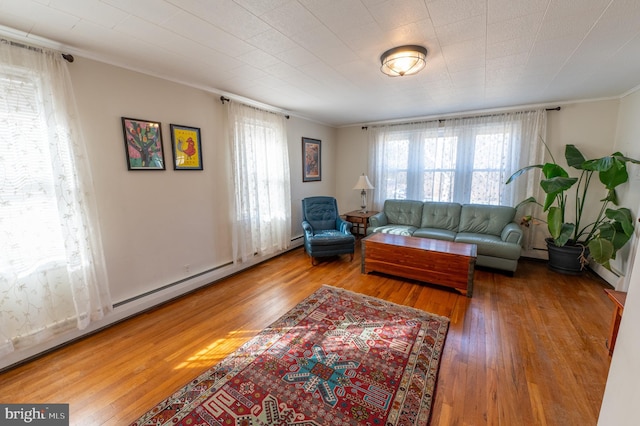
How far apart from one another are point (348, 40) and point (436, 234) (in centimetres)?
293

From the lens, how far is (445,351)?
1.95m

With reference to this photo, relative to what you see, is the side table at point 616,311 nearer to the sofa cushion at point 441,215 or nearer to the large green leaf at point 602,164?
the large green leaf at point 602,164

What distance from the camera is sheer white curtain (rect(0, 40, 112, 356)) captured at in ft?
5.61

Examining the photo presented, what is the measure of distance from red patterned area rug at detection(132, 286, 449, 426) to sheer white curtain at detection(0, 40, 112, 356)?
124cm

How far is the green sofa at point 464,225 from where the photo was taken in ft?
10.7

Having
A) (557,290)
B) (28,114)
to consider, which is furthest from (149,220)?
(557,290)

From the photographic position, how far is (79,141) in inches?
78.3

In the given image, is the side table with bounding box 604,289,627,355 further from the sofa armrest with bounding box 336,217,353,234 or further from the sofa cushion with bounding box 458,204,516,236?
the sofa armrest with bounding box 336,217,353,234

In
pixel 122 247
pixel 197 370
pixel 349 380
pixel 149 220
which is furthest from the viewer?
pixel 149 220

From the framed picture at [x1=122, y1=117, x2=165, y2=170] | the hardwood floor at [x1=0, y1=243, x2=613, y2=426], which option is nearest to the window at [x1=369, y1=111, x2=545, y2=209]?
the hardwood floor at [x1=0, y1=243, x2=613, y2=426]

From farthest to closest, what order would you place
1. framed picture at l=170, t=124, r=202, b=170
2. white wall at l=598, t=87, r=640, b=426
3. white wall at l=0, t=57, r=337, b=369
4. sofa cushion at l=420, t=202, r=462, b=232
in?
sofa cushion at l=420, t=202, r=462, b=232 → framed picture at l=170, t=124, r=202, b=170 → white wall at l=0, t=57, r=337, b=369 → white wall at l=598, t=87, r=640, b=426

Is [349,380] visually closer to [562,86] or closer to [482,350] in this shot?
[482,350]

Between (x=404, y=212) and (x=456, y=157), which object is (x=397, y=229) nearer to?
(x=404, y=212)

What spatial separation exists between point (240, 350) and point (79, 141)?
2.09 m
